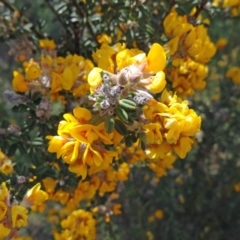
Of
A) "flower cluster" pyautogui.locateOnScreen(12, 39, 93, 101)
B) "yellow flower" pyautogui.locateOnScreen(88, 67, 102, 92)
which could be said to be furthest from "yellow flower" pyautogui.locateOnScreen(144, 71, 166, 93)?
"flower cluster" pyautogui.locateOnScreen(12, 39, 93, 101)

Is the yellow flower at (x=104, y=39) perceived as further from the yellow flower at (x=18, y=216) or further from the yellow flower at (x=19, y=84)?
the yellow flower at (x=18, y=216)

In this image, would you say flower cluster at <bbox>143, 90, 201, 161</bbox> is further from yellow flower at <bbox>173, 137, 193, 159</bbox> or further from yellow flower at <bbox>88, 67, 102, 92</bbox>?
yellow flower at <bbox>88, 67, 102, 92</bbox>

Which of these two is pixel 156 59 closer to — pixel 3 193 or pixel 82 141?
pixel 82 141

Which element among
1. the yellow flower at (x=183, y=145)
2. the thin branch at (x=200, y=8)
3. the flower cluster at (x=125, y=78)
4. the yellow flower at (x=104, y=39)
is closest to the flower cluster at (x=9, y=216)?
the flower cluster at (x=125, y=78)

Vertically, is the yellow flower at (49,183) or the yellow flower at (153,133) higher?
the yellow flower at (153,133)

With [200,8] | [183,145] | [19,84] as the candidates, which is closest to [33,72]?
[19,84]

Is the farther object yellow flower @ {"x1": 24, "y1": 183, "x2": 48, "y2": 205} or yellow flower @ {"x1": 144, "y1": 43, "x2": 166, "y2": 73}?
yellow flower @ {"x1": 24, "y1": 183, "x2": 48, "y2": 205}

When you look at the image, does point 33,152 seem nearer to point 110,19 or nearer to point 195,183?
point 110,19
